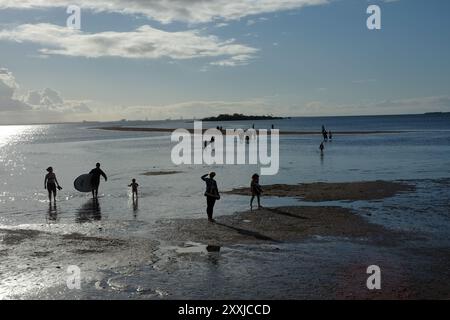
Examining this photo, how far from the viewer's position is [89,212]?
62.5 ft

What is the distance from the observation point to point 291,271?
10875 millimetres

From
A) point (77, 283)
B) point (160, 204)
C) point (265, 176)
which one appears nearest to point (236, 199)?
point (160, 204)

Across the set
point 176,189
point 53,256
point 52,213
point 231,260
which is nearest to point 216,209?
point 52,213

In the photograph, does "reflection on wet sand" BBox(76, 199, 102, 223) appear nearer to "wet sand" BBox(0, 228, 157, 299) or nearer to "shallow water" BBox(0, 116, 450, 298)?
"shallow water" BBox(0, 116, 450, 298)

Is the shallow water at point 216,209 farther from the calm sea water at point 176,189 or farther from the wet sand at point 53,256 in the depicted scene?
the wet sand at point 53,256

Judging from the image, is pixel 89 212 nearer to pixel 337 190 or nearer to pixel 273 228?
pixel 273 228

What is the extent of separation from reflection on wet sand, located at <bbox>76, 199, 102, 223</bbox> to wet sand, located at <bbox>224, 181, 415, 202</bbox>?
22.2 feet

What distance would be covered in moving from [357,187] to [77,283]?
17.7m

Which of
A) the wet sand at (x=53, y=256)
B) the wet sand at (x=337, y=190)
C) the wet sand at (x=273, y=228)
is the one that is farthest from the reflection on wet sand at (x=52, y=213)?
the wet sand at (x=337, y=190)

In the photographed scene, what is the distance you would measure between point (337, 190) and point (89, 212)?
12.1 m

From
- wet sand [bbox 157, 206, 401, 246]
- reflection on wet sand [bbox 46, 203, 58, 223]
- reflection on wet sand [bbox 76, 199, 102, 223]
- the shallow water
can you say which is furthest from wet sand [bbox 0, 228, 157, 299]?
reflection on wet sand [bbox 76, 199, 102, 223]
